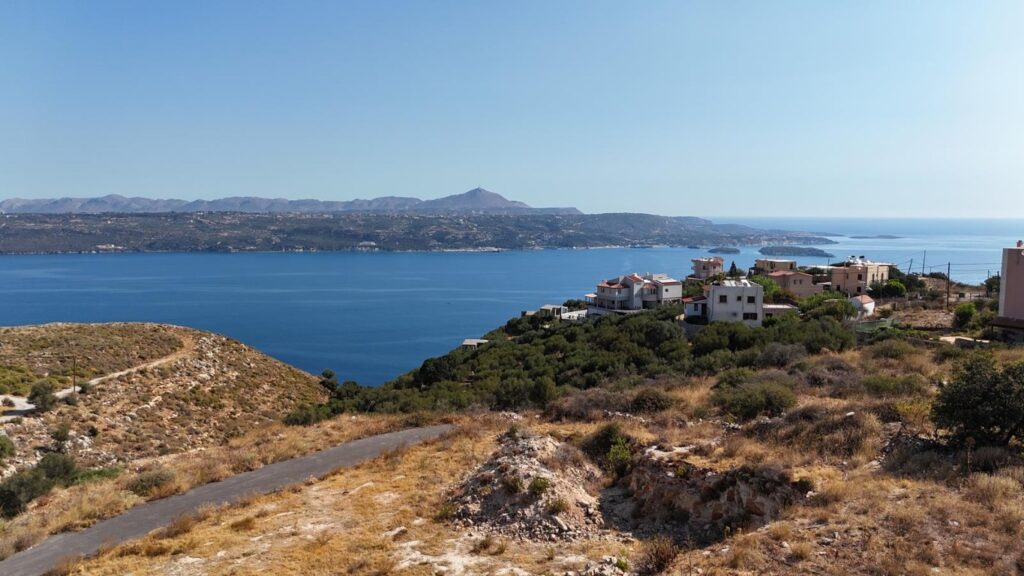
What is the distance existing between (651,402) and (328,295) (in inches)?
4203

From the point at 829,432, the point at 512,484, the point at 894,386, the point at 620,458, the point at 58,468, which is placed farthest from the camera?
the point at 58,468

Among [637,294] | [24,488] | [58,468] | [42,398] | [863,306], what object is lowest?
[42,398]

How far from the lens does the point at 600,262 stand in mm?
183625

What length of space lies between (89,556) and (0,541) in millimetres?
1863

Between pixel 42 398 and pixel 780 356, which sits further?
pixel 42 398

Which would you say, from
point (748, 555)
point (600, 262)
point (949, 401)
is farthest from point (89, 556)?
point (600, 262)

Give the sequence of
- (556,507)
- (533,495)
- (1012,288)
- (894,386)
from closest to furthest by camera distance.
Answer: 1. (556,507)
2. (533,495)
3. (894,386)
4. (1012,288)

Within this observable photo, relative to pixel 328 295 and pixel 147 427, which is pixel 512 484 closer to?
pixel 147 427

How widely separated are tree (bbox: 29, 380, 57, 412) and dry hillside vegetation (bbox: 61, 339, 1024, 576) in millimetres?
17036

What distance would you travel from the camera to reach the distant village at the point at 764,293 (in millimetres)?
25031

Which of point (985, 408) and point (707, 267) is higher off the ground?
point (985, 408)

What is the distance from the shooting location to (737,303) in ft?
124

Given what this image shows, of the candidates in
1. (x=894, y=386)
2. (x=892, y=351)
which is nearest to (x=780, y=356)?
(x=892, y=351)

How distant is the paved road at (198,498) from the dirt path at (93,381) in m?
14.4
